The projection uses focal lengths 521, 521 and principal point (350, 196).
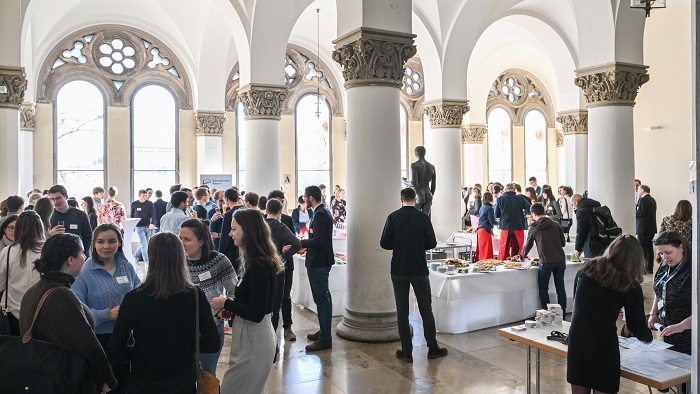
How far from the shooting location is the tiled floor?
190 inches

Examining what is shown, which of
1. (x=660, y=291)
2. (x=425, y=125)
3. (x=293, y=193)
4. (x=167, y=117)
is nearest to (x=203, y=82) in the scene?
(x=167, y=117)

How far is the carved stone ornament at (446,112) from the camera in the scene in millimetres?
12375

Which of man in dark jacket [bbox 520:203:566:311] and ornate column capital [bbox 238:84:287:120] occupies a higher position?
ornate column capital [bbox 238:84:287:120]

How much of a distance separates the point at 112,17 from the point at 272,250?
1587cm

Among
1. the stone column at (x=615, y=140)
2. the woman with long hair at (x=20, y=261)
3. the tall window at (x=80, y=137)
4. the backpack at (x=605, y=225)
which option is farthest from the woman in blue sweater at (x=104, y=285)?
the tall window at (x=80, y=137)

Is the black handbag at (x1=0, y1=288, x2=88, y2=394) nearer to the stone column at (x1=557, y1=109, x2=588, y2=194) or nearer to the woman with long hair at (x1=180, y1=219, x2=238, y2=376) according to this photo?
the woman with long hair at (x1=180, y1=219, x2=238, y2=376)

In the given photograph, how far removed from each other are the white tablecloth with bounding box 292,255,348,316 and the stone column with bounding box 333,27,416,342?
3.93ft

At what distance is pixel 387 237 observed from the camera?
18.4 feet

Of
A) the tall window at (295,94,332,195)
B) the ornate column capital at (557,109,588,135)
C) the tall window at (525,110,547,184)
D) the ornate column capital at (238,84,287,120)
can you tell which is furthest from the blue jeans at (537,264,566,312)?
the tall window at (525,110,547,184)

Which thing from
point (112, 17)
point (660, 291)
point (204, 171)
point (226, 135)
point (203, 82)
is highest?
point (112, 17)

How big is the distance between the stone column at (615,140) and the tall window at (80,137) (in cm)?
1441

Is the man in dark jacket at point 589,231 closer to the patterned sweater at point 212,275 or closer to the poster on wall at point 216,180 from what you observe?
the patterned sweater at point 212,275

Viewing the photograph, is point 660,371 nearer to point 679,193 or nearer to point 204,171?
point 679,193

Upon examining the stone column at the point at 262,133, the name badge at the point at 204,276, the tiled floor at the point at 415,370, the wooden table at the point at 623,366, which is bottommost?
the tiled floor at the point at 415,370
